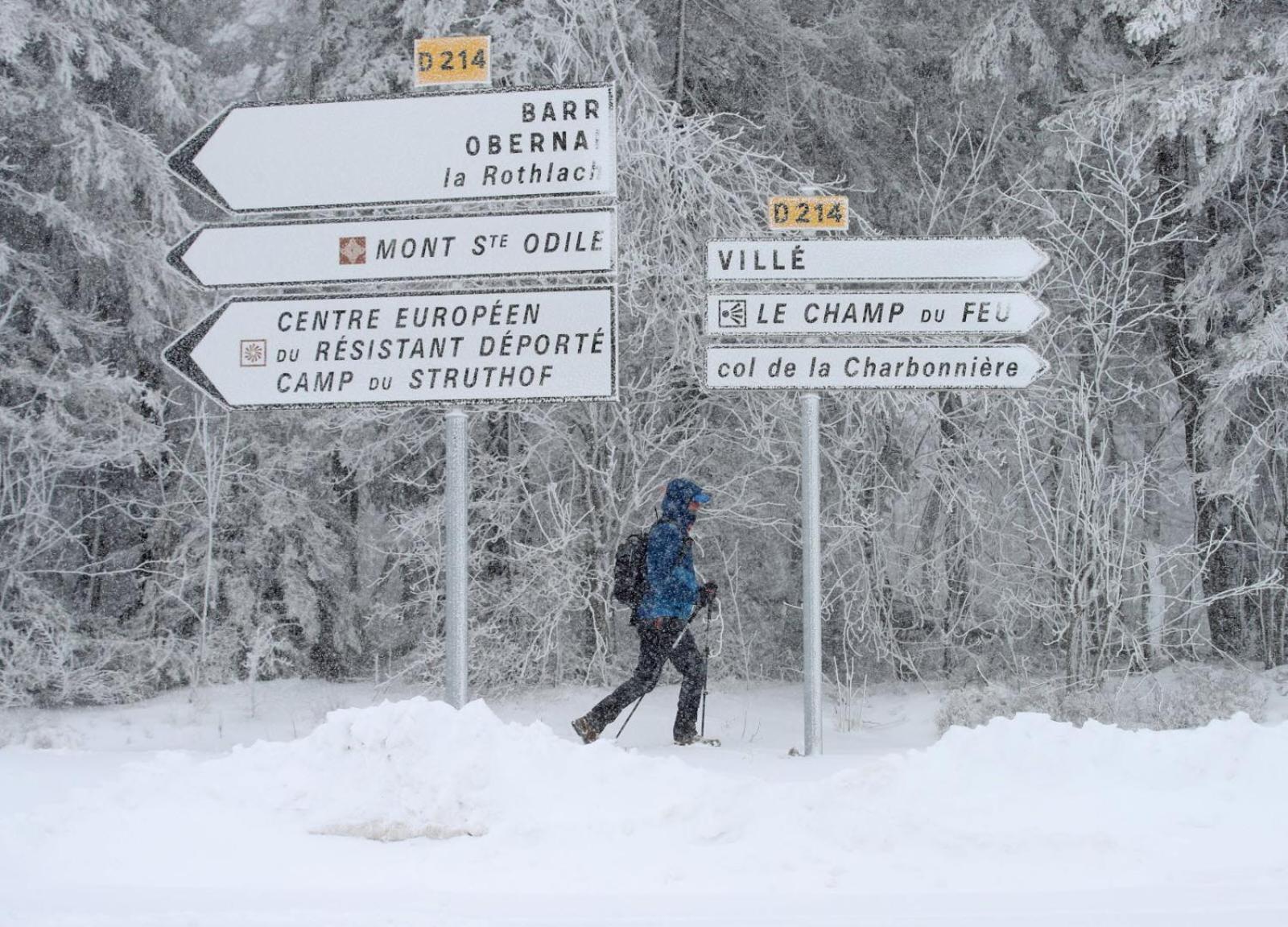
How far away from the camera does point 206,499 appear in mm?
13164

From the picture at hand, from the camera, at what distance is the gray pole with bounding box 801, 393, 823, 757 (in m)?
7.04

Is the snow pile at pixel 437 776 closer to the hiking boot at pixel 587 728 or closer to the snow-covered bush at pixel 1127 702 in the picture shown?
the hiking boot at pixel 587 728

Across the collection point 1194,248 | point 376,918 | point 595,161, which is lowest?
point 376,918

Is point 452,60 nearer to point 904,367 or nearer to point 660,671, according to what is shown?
point 904,367

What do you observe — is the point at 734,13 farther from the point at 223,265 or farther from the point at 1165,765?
the point at 1165,765

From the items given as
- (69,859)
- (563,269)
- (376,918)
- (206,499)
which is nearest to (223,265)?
(563,269)

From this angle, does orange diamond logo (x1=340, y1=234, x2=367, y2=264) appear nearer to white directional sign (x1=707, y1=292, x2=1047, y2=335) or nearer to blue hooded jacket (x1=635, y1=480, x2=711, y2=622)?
white directional sign (x1=707, y1=292, x2=1047, y2=335)

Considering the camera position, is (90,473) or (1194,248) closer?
(1194,248)

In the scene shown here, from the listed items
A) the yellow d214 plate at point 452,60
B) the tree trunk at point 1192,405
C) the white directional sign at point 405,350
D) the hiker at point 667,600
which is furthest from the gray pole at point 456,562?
the tree trunk at point 1192,405

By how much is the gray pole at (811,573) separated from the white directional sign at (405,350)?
6.16 feet

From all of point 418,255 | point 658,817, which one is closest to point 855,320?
point 418,255

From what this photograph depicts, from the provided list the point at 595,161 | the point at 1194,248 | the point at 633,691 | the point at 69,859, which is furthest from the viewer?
the point at 1194,248

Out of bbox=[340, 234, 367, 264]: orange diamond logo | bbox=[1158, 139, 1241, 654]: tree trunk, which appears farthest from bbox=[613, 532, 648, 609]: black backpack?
bbox=[1158, 139, 1241, 654]: tree trunk

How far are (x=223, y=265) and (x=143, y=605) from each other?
8.60m
